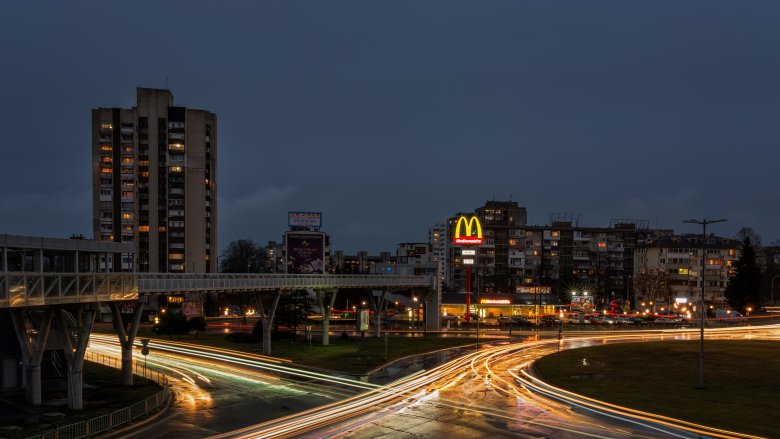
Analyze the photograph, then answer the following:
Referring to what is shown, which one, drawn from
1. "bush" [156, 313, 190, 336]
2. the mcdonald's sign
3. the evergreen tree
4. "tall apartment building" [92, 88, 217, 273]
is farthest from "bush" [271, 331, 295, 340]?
"tall apartment building" [92, 88, 217, 273]

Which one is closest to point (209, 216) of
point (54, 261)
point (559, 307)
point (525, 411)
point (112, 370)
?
point (559, 307)

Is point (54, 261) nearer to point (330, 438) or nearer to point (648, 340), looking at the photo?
point (330, 438)

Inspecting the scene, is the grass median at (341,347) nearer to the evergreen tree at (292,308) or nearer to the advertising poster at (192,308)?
the evergreen tree at (292,308)

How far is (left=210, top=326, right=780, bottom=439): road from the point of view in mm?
29484

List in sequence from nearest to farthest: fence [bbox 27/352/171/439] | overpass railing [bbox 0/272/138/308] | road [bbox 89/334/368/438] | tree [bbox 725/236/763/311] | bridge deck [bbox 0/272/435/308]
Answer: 1. fence [bbox 27/352/171/439]
2. overpass railing [bbox 0/272/138/308]
3. bridge deck [bbox 0/272/435/308]
4. road [bbox 89/334/368/438]
5. tree [bbox 725/236/763/311]

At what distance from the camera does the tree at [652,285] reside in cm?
12601

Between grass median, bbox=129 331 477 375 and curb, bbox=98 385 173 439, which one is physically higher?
curb, bbox=98 385 173 439

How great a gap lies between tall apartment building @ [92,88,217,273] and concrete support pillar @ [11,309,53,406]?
335 ft

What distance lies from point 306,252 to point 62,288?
53665 millimetres

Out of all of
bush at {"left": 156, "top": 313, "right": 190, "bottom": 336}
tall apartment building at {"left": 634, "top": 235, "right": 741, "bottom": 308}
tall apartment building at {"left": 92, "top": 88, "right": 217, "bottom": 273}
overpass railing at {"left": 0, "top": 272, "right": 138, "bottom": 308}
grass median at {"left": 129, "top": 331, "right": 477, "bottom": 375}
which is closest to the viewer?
overpass railing at {"left": 0, "top": 272, "right": 138, "bottom": 308}

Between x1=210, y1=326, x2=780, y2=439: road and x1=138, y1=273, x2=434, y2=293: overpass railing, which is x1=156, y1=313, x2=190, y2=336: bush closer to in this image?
x1=138, y1=273, x2=434, y2=293: overpass railing

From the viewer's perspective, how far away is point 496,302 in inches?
4545

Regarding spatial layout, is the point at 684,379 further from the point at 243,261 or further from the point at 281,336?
the point at 243,261

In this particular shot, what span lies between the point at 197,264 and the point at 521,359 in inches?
3904
